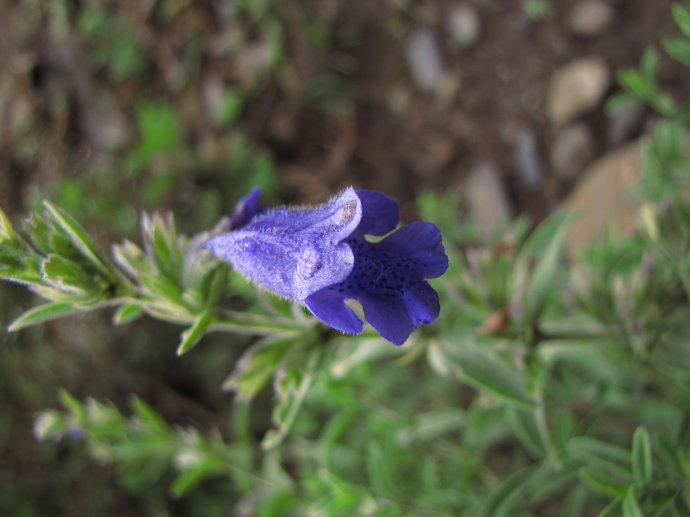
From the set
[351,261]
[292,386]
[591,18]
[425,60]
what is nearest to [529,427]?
[292,386]

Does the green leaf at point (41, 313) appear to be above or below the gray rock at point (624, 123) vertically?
above

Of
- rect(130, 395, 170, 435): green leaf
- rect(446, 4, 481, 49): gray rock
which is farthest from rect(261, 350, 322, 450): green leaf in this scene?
rect(446, 4, 481, 49): gray rock

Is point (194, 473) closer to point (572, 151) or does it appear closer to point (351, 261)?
point (351, 261)

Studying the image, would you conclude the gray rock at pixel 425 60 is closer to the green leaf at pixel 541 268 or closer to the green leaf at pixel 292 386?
the green leaf at pixel 541 268

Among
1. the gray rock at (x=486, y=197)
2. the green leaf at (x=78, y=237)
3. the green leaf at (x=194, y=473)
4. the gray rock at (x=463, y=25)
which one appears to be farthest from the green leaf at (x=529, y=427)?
the gray rock at (x=463, y=25)

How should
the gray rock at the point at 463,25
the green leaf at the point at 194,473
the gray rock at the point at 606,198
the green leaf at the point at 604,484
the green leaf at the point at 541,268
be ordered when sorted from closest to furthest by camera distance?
the green leaf at the point at 604,484, the green leaf at the point at 541,268, the green leaf at the point at 194,473, the gray rock at the point at 606,198, the gray rock at the point at 463,25

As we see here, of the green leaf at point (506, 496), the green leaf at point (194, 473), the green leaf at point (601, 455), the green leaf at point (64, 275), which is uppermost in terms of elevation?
the green leaf at point (64, 275)

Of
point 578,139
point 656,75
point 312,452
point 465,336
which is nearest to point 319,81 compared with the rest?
point 578,139
